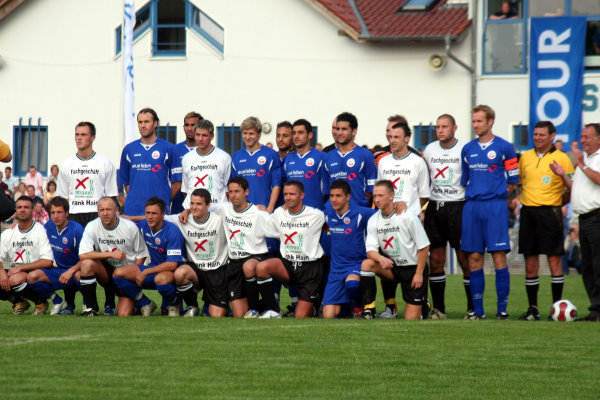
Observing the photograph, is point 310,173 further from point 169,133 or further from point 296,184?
point 169,133

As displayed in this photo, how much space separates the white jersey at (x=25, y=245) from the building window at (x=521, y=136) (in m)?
16.7

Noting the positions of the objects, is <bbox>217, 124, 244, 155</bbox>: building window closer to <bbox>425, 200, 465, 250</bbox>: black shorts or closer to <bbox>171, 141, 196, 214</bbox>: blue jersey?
<bbox>171, 141, 196, 214</bbox>: blue jersey

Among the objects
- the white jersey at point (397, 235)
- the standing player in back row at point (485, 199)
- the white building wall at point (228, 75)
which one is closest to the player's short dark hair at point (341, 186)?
the white jersey at point (397, 235)

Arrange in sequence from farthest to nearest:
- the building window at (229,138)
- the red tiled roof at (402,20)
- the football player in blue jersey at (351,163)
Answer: the building window at (229,138) < the red tiled roof at (402,20) < the football player in blue jersey at (351,163)

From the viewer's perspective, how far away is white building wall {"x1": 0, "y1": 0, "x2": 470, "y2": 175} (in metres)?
27.5

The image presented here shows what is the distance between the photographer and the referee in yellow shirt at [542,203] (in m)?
11.4

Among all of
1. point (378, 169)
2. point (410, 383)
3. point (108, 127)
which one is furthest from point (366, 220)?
point (108, 127)

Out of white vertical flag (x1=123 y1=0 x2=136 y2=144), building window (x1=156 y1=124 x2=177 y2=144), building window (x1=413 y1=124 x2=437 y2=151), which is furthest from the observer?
building window (x1=156 y1=124 x2=177 y2=144)

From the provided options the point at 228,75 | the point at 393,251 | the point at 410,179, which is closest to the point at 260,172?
the point at 410,179

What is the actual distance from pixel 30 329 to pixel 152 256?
250cm

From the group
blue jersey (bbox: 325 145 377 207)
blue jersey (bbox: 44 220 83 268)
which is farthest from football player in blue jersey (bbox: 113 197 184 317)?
blue jersey (bbox: 325 145 377 207)

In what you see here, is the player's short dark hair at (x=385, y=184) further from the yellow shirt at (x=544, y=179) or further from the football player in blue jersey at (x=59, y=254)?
the football player in blue jersey at (x=59, y=254)

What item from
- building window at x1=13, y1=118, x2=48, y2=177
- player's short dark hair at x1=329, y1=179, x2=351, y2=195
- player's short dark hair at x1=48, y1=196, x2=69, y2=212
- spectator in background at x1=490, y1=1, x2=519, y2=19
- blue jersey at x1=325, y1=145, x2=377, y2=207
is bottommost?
player's short dark hair at x1=48, y1=196, x2=69, y2=212

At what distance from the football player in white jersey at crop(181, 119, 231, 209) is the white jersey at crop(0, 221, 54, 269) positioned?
1.78 m
